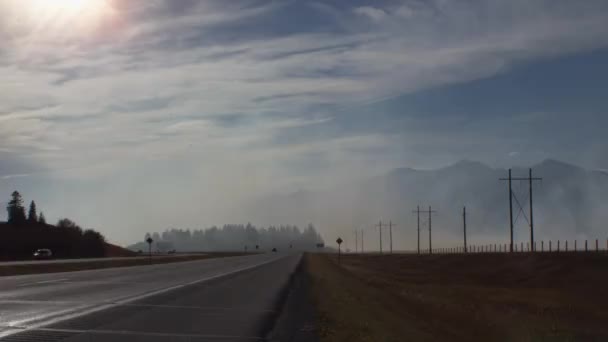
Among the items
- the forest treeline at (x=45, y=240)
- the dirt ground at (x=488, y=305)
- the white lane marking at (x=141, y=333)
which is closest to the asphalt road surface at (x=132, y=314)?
the white lane marking at (x=141, y=333)

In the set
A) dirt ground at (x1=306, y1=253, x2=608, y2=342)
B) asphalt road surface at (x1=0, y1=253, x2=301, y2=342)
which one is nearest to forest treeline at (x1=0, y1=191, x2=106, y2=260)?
dirt ground at (x1=306, y1=253, x2=608, y2=342)

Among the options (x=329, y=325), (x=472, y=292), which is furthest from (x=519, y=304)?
(x=329, y=325)

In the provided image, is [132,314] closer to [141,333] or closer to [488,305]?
[141,333]

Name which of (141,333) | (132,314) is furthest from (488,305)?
(141,333)

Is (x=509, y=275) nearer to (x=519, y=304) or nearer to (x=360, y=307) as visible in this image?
(x=519, y=304)

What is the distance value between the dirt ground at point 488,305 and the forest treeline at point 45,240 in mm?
58893

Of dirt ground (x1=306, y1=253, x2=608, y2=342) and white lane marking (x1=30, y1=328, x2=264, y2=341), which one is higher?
white lane marking (x1=30, y1=328, x2=264, y2=341)

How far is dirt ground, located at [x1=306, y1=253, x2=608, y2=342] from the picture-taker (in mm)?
24516

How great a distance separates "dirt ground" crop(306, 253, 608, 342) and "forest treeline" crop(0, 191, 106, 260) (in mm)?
58893

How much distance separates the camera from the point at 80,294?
25.9 metres

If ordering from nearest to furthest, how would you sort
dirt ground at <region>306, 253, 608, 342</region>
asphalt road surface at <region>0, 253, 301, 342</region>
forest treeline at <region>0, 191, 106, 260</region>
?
asphalt road surface at <region>0, 253, 301, 342</region>, dirt ground at <region>306, 253, 608, 342</region>, forest treeline at <region>0, 191, 106, 260</region>

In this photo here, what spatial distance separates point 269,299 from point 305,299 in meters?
2.20

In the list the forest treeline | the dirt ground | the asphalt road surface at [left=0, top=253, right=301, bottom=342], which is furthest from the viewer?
the forest treeline

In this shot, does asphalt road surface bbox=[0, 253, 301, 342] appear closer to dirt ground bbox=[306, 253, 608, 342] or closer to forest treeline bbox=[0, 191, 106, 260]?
dirt ground bbox=[306, 253, 608, 342]
